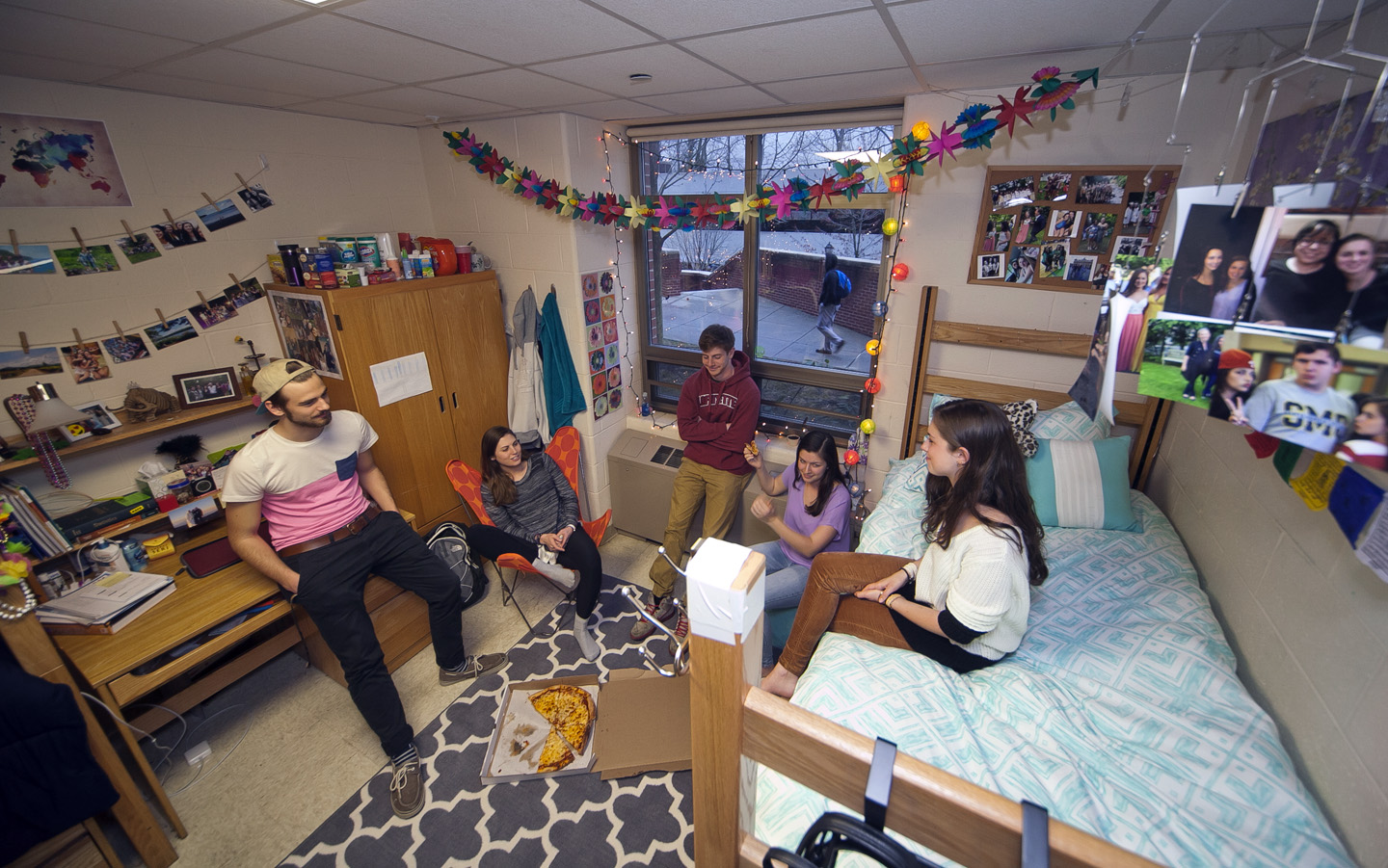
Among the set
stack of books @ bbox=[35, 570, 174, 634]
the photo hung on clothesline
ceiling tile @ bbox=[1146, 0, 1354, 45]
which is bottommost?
stack of books @ bbox=[35, 570, 174, 634]

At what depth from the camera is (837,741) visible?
0.63 meters

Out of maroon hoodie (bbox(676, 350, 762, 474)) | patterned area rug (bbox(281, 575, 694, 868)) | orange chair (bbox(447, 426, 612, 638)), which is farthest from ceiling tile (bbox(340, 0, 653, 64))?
patterned area rug (bbox(281, 575, 694, 868))

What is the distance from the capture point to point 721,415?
2957mm

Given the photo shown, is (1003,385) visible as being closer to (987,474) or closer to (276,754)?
(987,474)

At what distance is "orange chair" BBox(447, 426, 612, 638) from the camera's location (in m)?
2.74

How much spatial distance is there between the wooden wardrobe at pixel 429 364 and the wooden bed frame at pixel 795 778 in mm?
2568

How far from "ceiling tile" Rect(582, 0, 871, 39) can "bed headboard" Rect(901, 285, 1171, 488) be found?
54.8 inches

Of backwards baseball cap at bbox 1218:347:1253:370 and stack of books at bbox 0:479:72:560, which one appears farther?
stack of books at bbox 0:479:72:560

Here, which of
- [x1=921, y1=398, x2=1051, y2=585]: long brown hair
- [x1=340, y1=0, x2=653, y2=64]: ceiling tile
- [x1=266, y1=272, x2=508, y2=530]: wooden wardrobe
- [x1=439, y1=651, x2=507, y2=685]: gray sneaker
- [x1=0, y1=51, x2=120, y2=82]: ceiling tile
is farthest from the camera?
[x1=266, y1=272, x2=508, y2=530]: wooden wardrobe

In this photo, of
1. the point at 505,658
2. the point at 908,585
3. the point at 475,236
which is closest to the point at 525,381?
the point at 475,236

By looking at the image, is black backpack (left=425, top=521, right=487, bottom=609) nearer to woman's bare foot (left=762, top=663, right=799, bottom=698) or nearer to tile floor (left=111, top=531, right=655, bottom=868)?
tile floor (left=111, top=531, right=655, bottom=868)

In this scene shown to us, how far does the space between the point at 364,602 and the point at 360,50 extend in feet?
6.85

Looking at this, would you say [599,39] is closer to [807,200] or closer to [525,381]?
[807,200]

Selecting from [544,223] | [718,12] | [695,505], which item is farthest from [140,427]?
[718,12]
